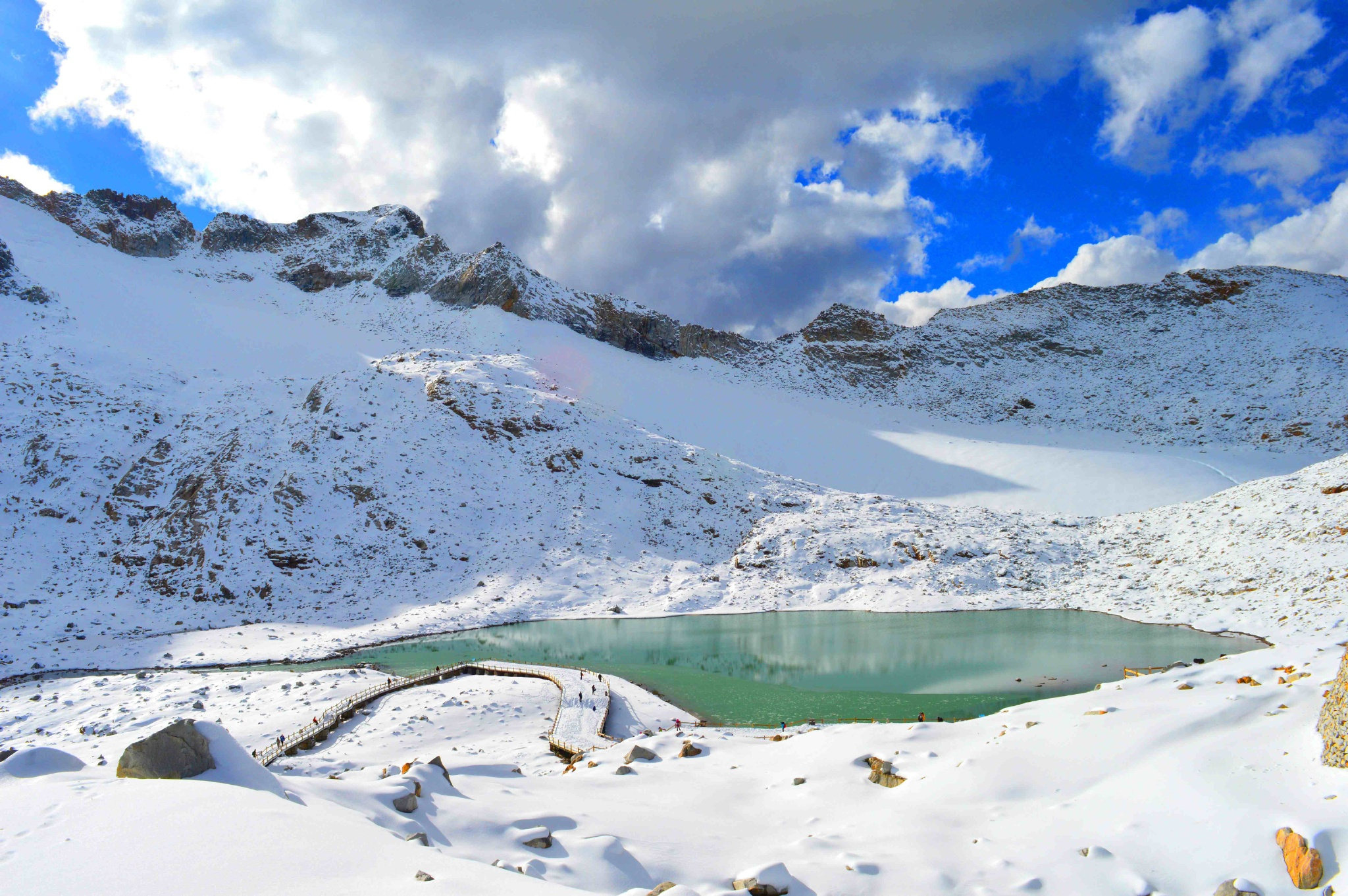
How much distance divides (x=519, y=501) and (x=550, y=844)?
123 ft

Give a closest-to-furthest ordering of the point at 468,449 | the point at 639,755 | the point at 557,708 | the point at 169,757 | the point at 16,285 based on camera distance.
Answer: the point at 169,757
the point at 639,755
the point at 557,708
the point at 468,449
the point at 16,285

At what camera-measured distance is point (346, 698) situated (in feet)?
74.7

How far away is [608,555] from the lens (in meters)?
41.8

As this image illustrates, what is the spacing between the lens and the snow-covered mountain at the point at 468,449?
34.9 meters

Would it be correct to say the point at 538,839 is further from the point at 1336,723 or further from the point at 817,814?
the point at 1336,723

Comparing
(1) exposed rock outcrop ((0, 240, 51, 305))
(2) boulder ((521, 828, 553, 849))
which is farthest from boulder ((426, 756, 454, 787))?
(1) exposed rock outcrop ((0, 240, 51, 305))

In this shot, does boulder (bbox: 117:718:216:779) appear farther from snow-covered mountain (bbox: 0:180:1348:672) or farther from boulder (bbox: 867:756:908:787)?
snow-covered mountain (bbox: 0:180:1348:672)

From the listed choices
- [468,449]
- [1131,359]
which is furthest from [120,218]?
[1131,359]

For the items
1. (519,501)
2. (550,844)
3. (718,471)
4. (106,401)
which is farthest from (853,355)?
(550,844)

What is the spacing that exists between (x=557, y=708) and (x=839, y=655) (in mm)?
12161

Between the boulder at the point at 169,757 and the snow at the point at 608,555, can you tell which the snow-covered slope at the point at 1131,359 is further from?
the boulder at the point at 169,757

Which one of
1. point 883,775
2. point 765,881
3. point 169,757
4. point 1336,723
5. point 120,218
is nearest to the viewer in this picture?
point 765,881

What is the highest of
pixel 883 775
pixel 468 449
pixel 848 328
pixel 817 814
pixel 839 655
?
pixel 848 328

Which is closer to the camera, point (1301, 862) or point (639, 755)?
point (1301, 862)
